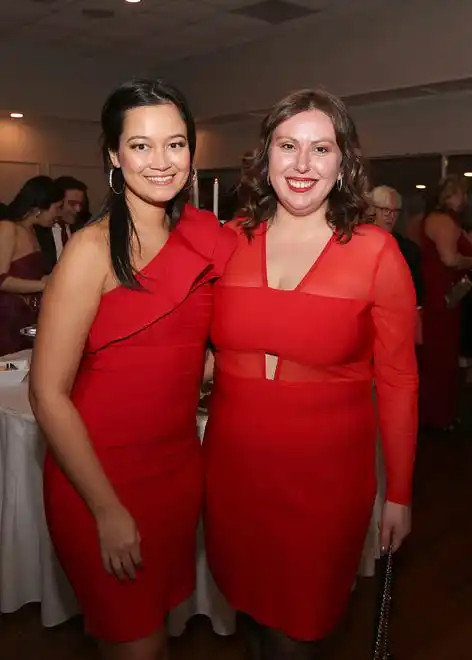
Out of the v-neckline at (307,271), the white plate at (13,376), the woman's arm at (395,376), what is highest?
the v-neckline at (307,271)

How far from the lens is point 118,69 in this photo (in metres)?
7.73

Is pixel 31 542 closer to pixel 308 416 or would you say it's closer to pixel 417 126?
pixel 308 416

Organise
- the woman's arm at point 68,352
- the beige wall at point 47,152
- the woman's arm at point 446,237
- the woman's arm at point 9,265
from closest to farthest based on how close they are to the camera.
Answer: the woman's arm at point 68,352
the woman's arm at point 9,265
the woman's arm at point 446,237
the beige wall at point 47,152

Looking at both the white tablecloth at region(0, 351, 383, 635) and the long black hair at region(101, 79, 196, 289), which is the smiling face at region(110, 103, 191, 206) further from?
the white tablecloth at region(0, 351, 383, 635)

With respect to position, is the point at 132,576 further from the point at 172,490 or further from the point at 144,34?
the point at 144,34

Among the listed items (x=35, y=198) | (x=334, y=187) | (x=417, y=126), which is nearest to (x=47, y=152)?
(x=35, y=198)

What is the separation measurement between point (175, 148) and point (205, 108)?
20.1ft

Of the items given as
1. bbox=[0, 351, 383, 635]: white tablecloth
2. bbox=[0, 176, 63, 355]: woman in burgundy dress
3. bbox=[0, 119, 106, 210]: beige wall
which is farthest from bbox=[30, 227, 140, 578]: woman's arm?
bbox=[0, 119, 106, 210]: beige wall

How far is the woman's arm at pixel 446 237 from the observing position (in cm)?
480

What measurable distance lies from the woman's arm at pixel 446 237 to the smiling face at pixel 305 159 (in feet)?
11.1

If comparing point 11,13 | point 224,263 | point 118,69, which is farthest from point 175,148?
point 118,69

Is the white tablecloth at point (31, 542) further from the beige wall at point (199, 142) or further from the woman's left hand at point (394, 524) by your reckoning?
the beige wall at point (199, 142)

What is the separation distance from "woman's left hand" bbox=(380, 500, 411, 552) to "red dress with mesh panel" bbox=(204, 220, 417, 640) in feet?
0.09

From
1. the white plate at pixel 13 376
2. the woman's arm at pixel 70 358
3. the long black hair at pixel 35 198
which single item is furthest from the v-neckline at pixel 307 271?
the long black hair at pixel 35 198
